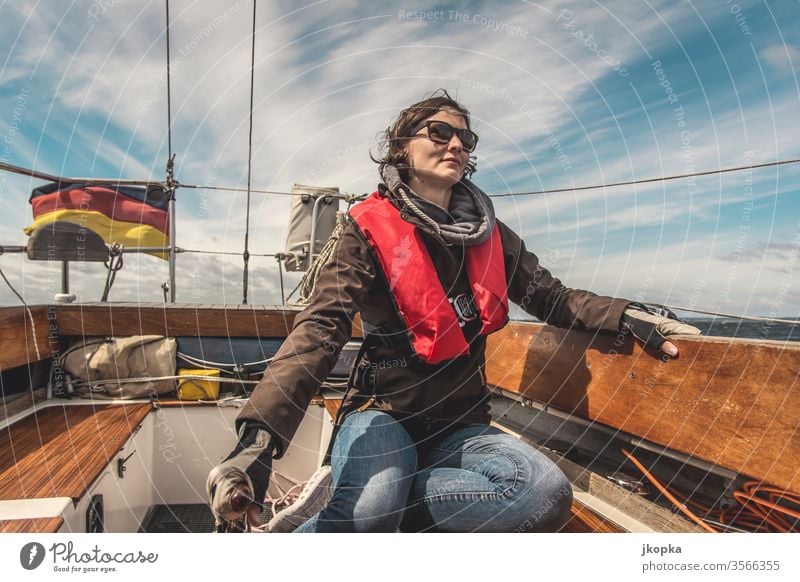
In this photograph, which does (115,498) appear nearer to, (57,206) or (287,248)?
(287,248)

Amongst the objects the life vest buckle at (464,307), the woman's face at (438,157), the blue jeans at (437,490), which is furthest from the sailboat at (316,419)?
the woman's face at (438,157)

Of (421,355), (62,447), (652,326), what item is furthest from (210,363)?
(652,326)

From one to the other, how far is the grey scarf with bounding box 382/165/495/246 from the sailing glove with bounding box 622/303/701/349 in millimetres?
568

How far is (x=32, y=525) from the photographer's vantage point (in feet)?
3.95

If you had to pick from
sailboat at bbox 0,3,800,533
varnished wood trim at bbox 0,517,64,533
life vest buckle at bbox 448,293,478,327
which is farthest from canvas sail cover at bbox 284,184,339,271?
varnished wood trim at bbox 0,517,64,533

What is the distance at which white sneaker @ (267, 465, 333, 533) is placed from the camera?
1357mm

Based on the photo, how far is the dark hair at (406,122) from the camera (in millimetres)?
1633

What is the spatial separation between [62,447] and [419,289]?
153 cm

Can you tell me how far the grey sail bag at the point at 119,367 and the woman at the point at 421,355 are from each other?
1514mm

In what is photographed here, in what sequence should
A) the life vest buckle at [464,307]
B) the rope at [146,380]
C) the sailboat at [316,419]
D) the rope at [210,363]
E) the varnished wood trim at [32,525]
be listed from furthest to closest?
the rope at [210,363], the rope at [146,380], the life vest buckle at [464,307], the sailboat at [316,419], the varnished wood trim at [32,525]

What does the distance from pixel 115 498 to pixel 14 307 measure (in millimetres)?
1180

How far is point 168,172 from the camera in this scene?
13.3ft

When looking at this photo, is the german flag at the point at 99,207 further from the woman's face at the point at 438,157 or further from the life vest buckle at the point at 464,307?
the life vest buckle at the point at 464,307
